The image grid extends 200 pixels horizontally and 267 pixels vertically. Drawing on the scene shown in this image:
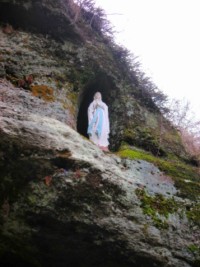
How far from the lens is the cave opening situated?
8109mm

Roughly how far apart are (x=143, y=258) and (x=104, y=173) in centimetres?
125

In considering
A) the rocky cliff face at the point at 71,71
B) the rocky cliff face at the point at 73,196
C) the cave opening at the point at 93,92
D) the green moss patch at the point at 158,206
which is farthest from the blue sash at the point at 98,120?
the green moss patch at the point at 158,206

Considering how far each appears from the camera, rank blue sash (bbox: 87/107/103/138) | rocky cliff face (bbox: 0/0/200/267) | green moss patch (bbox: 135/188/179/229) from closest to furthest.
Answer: rocky cliff face (bbox: 0/0/200/267), green moss patch (bbox: 135/188/179/229), blue sash (bbox: 87/107/103/138)

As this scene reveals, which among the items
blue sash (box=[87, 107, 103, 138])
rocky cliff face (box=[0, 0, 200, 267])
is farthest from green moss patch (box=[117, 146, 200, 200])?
blue sash (box=[87, 107, 103, 138])

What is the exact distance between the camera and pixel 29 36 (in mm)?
7418

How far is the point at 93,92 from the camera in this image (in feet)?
27.7

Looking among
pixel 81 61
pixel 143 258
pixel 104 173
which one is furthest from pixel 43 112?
pixel 143 258

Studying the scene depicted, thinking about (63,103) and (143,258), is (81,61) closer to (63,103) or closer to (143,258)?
(63,103)

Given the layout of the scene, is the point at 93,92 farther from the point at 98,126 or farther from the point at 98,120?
the point at 98,126

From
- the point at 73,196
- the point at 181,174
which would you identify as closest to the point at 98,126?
the point at 181,174

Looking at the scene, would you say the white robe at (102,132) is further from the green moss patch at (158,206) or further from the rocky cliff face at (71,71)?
the green moss patch at (158,206)

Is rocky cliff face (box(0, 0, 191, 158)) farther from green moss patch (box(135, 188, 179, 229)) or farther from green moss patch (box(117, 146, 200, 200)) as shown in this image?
green moss patch (box(135, 188, 179, 229))

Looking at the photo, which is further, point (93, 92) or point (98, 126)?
point (93, 92)

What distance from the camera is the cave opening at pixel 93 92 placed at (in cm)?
811
